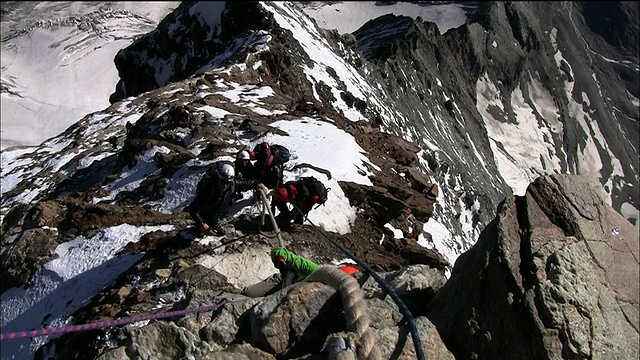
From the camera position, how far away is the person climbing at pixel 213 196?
938 cm

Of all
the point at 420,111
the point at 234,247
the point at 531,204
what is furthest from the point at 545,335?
the point at 420,111

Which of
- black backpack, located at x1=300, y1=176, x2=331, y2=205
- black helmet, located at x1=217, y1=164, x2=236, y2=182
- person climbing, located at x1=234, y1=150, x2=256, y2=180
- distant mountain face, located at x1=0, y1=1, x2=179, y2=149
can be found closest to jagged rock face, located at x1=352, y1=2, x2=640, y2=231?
black backpack, located at x1=300, y1=176, x2=331, y2=205

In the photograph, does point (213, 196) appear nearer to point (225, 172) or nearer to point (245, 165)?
point (225, 172)

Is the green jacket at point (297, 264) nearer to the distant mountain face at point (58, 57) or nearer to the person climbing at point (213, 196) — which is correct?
the person climbing at point (213, 196)

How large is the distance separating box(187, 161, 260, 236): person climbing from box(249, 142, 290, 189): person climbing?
1.66 ft

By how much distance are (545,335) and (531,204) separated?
172 cm

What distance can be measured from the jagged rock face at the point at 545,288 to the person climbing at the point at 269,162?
4.59m

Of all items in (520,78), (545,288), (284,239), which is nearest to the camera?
(545,288)

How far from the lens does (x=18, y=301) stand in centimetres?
1006


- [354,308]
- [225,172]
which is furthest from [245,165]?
[354,308]

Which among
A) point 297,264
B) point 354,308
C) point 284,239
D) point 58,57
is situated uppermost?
point 354,308

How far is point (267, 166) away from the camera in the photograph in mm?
10359

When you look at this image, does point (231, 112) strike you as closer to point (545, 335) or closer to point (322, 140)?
point (322, 140)

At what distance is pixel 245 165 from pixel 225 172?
3.55 ft
